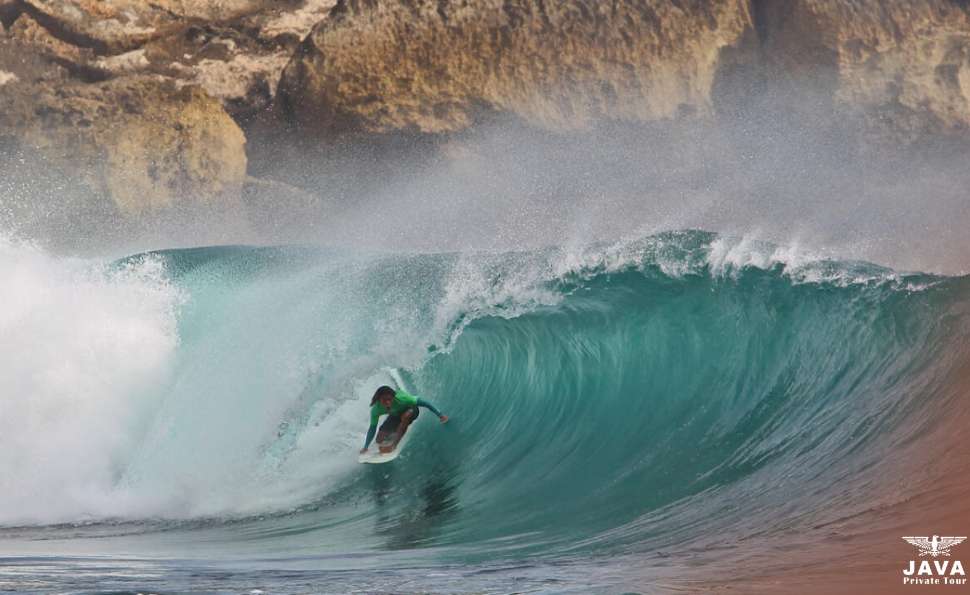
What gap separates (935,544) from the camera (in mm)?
4820

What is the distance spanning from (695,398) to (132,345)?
4.98 meters

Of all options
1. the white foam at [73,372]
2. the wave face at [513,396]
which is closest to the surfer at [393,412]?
the wave face at [513,396]

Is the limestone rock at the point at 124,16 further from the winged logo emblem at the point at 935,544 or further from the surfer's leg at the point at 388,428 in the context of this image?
the winged logo emblem at the point at 935,544

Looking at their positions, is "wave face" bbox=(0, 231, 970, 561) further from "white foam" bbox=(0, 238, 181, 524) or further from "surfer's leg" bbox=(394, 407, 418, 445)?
"surfer's leg" bbox=(394, 407, 418, 445)

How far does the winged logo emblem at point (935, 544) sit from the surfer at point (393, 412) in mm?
3893

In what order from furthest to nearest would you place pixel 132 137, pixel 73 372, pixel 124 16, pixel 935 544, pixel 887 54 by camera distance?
pixel 124 16 → pixel 132 137 → pixel 887 54 → pixel 73 372 → pixel 935 544

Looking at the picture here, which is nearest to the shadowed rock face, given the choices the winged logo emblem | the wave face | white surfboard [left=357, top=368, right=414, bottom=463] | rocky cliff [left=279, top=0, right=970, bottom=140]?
rocky cliff [left=279, top=0, right=970, bottom=140]

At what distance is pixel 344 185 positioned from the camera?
2045 centimetres

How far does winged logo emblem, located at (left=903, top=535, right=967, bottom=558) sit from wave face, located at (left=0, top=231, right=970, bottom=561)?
Answer: 2.41 ft

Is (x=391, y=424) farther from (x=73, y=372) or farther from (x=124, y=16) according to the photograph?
(x=124, y=16)

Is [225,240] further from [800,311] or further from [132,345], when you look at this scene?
[800,311]

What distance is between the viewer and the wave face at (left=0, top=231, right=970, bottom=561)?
22.3 feet

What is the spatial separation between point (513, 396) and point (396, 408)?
1.64 m

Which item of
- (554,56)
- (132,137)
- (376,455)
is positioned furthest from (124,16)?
(376,455)
